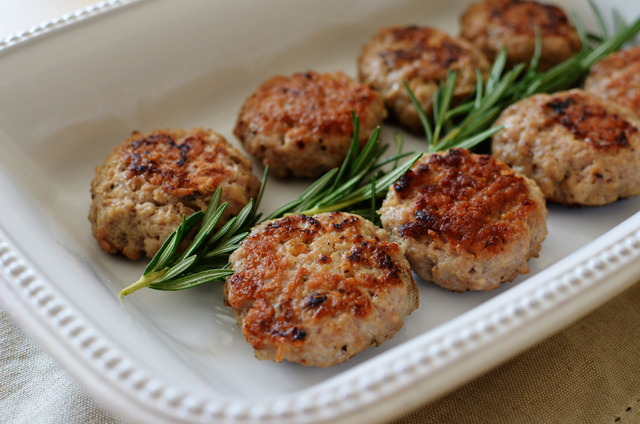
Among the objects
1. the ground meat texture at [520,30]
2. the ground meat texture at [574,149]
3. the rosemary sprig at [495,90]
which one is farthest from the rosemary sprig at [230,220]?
the ground meat texture at [520,30]

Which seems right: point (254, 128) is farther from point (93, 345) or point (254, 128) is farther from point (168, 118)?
point (93, 345)

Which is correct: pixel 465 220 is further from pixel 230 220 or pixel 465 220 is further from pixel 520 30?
pixel 520 30

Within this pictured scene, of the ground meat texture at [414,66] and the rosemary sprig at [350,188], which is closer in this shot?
the rosemary sprig at [350,188]

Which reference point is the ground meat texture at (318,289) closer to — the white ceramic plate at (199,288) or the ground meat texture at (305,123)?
the white ceramic plate at (199,288)

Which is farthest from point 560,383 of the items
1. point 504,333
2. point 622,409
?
point 504,333

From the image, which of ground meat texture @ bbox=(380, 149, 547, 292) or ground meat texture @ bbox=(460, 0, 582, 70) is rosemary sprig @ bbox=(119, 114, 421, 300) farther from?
ground meat texture @ bbox=(460, 0, 582, 70)
